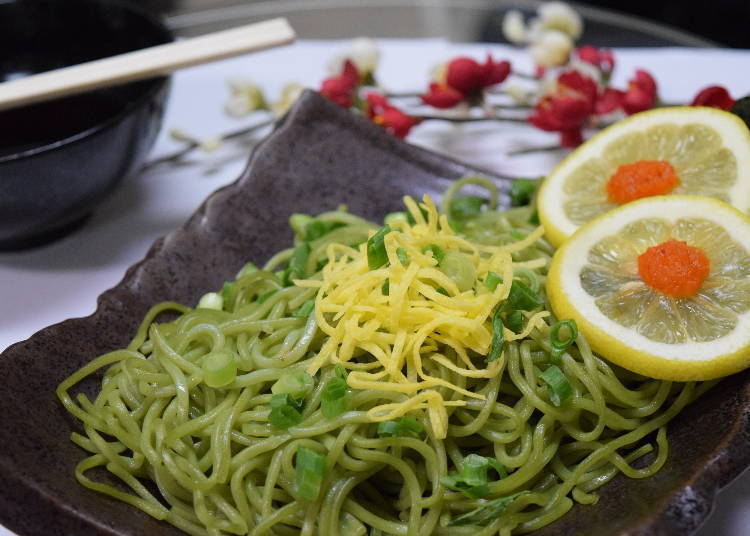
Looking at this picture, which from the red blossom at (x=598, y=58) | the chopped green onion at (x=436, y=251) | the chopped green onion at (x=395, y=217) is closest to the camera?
the chopped green onion at (x=436, y=251)

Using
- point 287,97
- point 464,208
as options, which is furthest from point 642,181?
point 287,97

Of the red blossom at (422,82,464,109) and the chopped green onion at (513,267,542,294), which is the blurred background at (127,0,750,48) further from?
the chopped green onion at (513,267,542,294)

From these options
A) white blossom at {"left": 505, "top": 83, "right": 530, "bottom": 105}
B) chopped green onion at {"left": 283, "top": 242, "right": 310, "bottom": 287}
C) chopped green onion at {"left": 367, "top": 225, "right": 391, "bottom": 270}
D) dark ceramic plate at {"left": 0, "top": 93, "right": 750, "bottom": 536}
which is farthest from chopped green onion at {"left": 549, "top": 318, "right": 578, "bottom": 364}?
white blossom at {"left": 505, "top": 83, "right": 530, "bottom": 105}

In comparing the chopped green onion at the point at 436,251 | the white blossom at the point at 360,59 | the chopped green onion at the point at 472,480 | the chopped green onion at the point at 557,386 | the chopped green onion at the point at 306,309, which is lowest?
the chopped green onion at the point at 472,480

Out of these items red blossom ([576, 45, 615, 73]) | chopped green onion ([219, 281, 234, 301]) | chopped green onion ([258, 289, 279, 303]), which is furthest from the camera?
red blossom ([576, 45, 615, 73])

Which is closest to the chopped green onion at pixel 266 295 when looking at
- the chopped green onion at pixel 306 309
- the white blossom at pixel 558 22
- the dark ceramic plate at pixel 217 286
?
the chopped green onion at pixel 306 309

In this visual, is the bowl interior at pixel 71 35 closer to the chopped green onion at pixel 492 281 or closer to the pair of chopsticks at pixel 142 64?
the pair of chopsticks at pixel 142 64

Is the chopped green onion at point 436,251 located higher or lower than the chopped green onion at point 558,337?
higher
